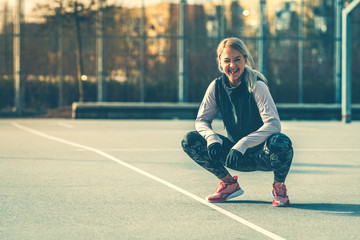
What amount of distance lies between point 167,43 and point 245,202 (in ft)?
69.9

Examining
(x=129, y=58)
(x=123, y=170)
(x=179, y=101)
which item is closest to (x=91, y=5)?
(x=129, y=58)

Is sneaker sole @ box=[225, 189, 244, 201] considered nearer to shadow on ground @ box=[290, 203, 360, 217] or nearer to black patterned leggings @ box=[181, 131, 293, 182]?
black patterned leggings @ box=[181, 131, 293, 182]

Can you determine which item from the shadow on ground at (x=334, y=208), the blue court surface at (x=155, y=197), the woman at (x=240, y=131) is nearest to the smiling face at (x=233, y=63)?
the woman at (x=240, y=131)

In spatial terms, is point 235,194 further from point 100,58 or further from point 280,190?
point 100,58

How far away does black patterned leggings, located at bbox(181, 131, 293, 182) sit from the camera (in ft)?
20.9

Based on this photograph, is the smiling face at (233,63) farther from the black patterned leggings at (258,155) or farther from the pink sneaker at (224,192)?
the pink sneaker at (224,192)

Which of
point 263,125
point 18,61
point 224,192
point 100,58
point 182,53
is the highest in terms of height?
point 182,53

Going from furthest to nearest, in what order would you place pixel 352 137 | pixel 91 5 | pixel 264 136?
pixel 91 5 < pixel 352 137 < pixel 264 136

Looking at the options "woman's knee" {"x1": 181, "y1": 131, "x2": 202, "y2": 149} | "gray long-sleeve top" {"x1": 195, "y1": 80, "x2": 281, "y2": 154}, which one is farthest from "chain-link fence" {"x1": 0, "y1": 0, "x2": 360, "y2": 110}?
"gray long-sleeve top" {"x1": 195, "y1": 80, "x2": 281, "y2": 154}

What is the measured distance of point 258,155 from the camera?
6531 mm

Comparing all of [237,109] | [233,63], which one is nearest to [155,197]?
[237,109]

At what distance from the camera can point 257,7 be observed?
93.8ft

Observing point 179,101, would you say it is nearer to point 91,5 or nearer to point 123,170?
point 91,5

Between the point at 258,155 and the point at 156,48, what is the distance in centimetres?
2146
